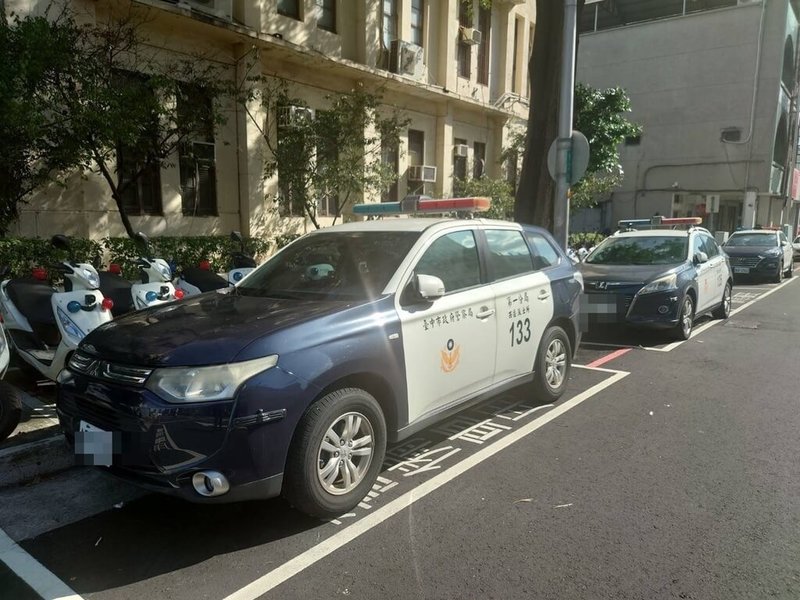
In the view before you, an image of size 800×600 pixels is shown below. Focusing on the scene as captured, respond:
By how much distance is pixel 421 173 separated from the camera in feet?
52.2

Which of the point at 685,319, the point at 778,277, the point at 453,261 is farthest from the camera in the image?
the point at 778,277

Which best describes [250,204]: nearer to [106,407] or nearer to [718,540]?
[106,407]

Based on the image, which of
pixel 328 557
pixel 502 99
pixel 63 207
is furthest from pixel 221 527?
pixel 502 99

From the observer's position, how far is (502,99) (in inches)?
742

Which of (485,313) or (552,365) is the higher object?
(485,313)

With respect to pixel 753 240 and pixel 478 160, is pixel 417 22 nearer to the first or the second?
pixel 478 160

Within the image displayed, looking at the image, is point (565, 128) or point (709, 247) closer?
point (565, 128)

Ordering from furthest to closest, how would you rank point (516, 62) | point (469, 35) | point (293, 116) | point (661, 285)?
1. point (516, 62)
2. point (469, 35)
3. point (293, 116)
4. point (661, 285)

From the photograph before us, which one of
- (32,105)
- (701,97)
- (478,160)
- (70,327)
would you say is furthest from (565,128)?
(701,97)

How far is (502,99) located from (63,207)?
→ 13.6m

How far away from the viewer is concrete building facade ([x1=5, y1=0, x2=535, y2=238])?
9.83 meters

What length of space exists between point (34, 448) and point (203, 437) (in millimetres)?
2153

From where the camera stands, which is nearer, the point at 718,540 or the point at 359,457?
the point at 718,540

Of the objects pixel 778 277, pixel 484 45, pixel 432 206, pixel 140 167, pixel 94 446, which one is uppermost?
pixel 484 45
